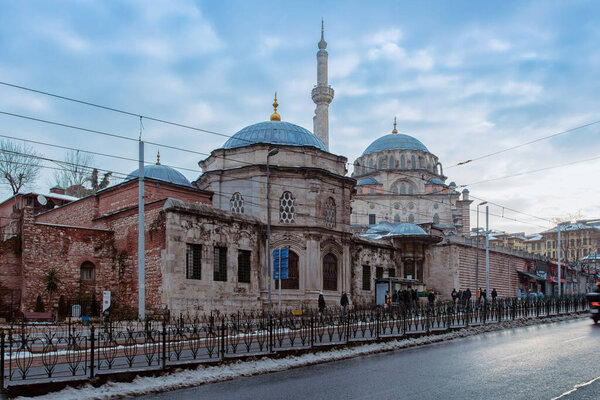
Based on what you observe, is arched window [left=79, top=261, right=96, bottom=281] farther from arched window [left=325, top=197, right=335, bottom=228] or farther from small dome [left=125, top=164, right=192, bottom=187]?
arched window [left=325, top=197, right=335, bottom=228]

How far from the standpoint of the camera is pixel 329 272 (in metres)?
30.0

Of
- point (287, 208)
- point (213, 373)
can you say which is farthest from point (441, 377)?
point (287, 208)

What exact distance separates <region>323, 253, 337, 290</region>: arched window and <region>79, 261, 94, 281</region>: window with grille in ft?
38.5

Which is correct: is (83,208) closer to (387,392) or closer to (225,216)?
(225,216)

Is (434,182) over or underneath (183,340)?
over

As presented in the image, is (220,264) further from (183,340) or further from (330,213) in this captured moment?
(183,340)

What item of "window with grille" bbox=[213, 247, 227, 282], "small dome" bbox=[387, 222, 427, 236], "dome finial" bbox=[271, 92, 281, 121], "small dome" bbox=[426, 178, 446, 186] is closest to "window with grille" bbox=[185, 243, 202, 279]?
"window with grille" bbox=[213, 247, 227, 282]

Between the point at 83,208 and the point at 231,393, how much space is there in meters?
25.4

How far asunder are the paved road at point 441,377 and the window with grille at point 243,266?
1332cm

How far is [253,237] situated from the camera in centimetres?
2655

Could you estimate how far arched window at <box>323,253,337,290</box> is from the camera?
2961 cm

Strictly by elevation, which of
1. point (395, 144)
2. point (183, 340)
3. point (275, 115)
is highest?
point (395, 144)

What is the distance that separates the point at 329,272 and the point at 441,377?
67.8 ft

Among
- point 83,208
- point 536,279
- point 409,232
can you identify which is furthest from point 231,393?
point 536,279
